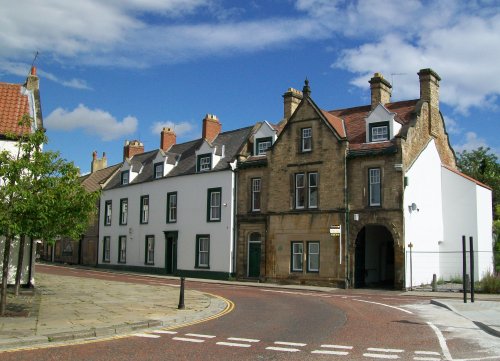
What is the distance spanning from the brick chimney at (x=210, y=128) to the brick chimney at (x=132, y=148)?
473 inches

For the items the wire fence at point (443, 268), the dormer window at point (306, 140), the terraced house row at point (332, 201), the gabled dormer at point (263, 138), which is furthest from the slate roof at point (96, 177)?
the wire fence at point (443, 268)

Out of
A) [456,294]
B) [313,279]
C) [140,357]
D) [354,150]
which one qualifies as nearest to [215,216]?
[313,279]

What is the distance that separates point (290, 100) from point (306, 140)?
545 cm

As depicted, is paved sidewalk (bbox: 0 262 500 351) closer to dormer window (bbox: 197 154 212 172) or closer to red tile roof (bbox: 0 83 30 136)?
red tile roof (bbox: 0 83 30 136)

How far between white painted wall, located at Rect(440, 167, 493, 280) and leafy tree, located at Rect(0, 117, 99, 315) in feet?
76.3

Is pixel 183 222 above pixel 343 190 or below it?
below

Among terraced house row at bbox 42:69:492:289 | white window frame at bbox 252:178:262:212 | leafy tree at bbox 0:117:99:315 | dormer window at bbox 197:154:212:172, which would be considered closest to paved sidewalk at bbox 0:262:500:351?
leafy tree at bbox 0:117:99:315

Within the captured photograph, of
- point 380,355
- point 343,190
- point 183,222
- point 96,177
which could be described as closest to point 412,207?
point 343,190

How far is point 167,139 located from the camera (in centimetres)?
4669

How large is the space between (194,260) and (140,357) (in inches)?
1084

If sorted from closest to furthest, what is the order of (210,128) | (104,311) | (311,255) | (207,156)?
1. (104,311)
2. (311,255)
3. (207,156)
4. (210,128)

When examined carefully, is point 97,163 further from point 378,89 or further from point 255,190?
point 378,89

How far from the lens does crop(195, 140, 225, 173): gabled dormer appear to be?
3716 centimetres

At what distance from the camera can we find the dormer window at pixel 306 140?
31803 millimetres
